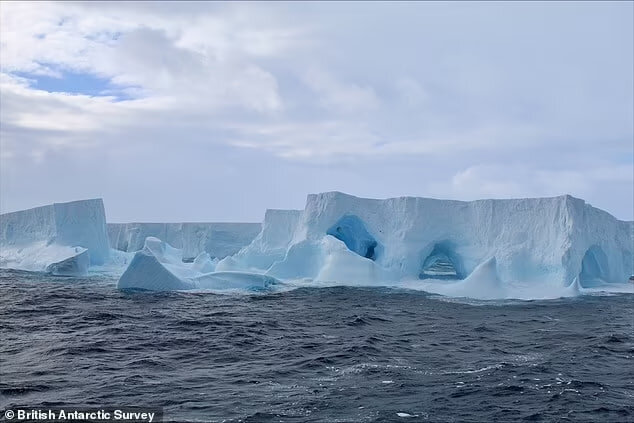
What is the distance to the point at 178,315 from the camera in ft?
40.2

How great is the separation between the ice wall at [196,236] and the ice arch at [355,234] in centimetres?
704

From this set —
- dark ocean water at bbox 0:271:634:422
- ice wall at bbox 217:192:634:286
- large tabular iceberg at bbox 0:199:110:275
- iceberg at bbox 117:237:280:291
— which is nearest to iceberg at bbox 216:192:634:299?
ice wall at bbox 217:192:634:286

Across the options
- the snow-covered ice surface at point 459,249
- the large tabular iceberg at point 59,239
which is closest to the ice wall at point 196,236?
the large tabular iceberg at point 59,239

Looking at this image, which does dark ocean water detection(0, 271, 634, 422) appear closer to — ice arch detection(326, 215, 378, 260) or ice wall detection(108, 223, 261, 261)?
ice arch detection(326, 215, 378, 260)

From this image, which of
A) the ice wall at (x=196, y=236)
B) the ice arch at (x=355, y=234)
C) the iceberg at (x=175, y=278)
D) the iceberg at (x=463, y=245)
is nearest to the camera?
the iceberg at (x=175, y=278)

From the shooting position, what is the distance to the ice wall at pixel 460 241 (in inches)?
722

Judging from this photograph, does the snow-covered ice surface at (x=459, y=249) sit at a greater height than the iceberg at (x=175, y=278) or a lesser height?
greater

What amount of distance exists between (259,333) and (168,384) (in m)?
3.69

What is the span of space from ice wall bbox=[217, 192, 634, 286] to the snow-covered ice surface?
33mm

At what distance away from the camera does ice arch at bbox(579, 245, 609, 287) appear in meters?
20.5

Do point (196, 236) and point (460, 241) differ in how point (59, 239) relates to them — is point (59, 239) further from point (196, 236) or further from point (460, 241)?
point (460, 241)

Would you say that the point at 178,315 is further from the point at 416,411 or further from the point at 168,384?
the point at 416,411

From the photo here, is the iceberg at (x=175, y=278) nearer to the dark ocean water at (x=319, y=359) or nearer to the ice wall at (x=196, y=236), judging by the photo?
the dark ocean water at (x=319, y=359)

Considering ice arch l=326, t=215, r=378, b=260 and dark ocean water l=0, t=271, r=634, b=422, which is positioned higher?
ice arch l=326, t=215, r=378, b=260
